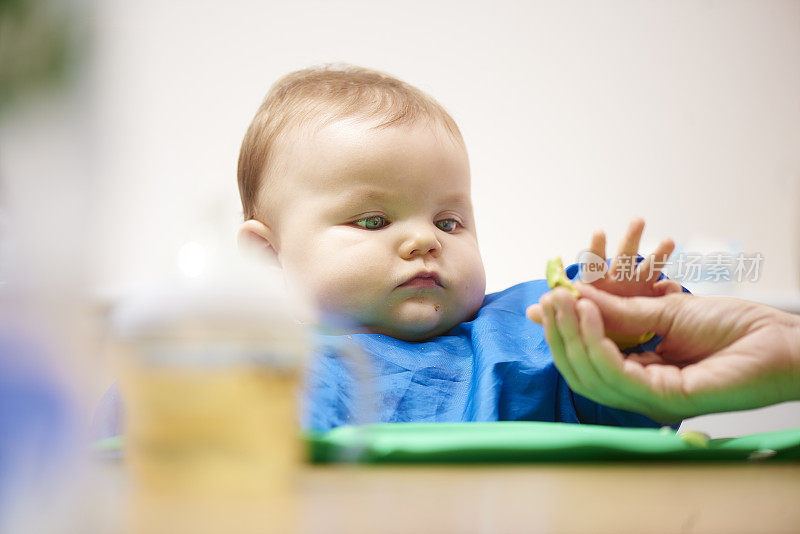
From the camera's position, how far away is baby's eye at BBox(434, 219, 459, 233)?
1.06 m

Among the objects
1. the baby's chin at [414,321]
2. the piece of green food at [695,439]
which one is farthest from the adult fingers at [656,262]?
the baby's chin at [414,321]

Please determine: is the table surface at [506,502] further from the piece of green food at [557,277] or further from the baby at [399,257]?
the baby at [399,257]

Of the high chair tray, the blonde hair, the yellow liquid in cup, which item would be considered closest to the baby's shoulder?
the blonde hair

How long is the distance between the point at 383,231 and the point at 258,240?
236mm

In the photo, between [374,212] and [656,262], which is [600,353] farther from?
[374,212]

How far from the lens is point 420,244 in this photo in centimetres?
97

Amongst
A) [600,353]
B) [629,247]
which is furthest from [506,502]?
[629,247]

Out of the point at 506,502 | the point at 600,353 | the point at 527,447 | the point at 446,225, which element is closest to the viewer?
the point at 506,502

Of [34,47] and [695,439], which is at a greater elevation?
[34,47]

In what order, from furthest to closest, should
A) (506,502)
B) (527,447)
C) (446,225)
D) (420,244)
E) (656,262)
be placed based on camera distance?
1. (446,225)
2. (420,244)
3. (656,262)
4. (527,447)
5. (506,502)

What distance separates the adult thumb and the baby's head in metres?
0.36

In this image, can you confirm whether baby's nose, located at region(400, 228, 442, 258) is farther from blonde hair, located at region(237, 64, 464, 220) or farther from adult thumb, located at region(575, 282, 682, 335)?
adult thumb, located at region(575, 282, 682, 335)

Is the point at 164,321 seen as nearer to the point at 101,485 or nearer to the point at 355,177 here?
the point at 101,485

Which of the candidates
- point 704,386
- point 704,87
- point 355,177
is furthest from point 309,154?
point 704,87
